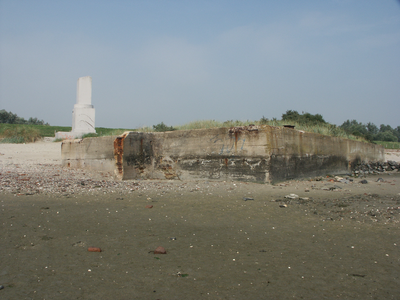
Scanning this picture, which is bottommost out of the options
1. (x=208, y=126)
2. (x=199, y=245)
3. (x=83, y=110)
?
(x=199, y=245)

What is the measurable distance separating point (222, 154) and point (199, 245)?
15.0ft

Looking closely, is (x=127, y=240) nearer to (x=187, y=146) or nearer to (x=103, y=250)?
(x=103, y=250)

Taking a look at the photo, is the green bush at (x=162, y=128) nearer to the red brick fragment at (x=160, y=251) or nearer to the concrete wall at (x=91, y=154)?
the concrete wall at (x=91, y=154)

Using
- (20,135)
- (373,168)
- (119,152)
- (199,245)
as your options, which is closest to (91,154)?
(119,152)

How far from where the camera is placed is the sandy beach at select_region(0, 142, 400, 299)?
2.17 m

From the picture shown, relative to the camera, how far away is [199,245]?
10.2 ft

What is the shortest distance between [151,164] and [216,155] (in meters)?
1.99

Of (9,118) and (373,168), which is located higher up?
(9,118)

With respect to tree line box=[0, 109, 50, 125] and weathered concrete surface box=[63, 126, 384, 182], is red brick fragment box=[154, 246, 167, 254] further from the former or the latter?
tree line box=[0, 109, 50, 125]

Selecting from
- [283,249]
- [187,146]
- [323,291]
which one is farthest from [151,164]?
[323,291]

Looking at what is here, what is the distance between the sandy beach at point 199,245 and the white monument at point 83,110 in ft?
39.5

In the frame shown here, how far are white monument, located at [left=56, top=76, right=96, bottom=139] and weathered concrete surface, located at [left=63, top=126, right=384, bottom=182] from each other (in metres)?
8.79

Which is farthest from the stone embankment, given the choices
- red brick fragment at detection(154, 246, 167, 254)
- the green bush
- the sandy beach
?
red brick fragment at detection(154, 246, 167, 254)

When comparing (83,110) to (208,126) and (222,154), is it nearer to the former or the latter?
(208,126)
